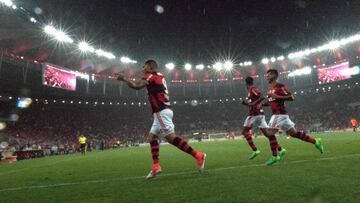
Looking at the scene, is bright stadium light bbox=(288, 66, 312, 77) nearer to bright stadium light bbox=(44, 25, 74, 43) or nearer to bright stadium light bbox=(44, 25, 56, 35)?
bright stadium light bbox=(44, 25, 74, 43)

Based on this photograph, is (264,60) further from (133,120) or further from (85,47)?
(85,47)

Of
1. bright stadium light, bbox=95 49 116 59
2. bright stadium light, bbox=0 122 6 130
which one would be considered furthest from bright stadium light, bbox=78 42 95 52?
bright stadium light, bbox=0 122 6 130

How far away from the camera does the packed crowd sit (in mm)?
49781

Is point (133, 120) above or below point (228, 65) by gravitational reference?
below

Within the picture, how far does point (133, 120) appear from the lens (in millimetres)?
69750

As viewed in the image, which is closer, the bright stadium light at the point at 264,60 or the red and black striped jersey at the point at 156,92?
the red and black striped jersey at the point at 156,92

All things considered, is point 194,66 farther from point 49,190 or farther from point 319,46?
point 49,190

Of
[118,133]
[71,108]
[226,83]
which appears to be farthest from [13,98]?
[226,83]

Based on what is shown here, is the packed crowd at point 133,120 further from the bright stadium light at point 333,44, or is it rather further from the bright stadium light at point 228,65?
the bright stadium light at point 333,44

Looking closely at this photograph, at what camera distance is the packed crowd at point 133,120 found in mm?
49781

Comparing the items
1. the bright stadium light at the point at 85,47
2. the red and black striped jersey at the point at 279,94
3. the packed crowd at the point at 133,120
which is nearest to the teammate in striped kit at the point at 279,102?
the red and black striped jersey at the point at 279,94

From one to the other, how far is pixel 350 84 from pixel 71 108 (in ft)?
168

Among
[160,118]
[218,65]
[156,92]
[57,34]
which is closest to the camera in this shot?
[160,118]

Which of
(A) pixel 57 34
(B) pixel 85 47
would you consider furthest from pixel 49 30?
(B) pixel 85 47
